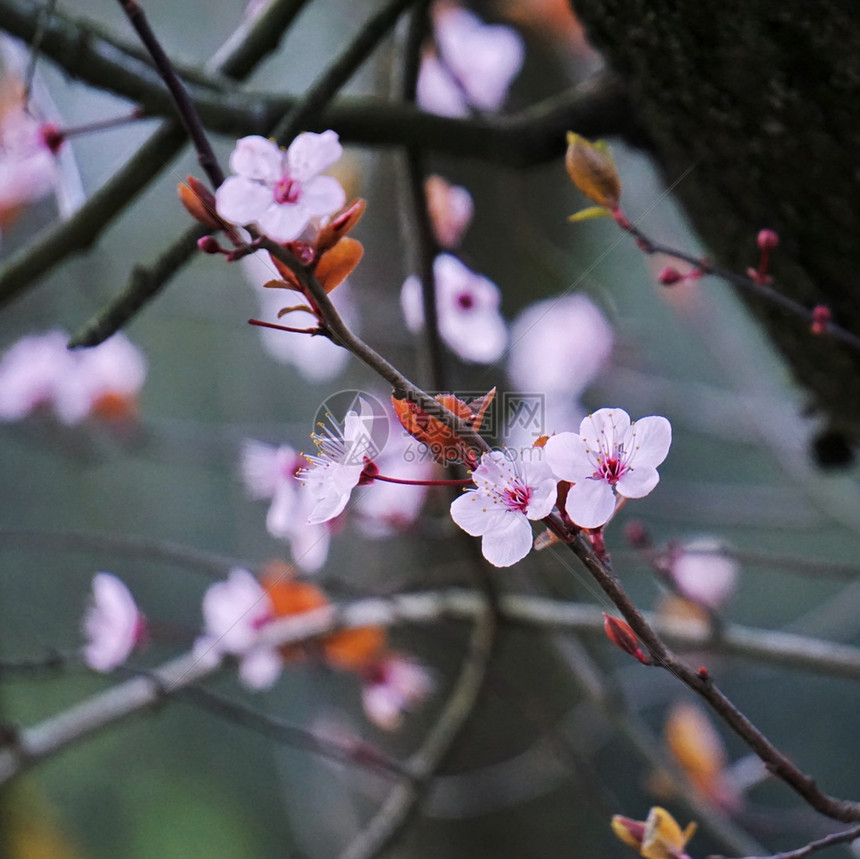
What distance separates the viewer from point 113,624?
87cm

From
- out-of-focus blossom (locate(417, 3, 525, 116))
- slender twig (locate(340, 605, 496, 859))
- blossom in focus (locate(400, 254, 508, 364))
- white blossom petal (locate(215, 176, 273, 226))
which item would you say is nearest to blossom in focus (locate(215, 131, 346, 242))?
white blossom petal (locate(215, 176, 273, 226))

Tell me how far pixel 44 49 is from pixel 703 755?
106 cm

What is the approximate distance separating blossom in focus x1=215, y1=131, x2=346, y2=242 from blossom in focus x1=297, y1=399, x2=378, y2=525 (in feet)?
0.30

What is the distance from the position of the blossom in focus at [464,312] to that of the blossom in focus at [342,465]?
39cm

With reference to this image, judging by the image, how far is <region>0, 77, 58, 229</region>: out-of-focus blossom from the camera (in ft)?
2.11

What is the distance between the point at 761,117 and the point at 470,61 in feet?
2.10

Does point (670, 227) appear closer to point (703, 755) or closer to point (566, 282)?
point (566, 282)

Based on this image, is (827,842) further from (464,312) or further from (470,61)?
(470,61)

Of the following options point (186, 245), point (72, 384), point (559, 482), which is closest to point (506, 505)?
point (559, 482)

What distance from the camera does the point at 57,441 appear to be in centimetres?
119

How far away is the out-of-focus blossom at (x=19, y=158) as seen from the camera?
64 cm

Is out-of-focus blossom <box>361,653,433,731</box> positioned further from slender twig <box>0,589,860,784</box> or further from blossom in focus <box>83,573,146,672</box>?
blossom in focus <box>83,573,146,672</box>

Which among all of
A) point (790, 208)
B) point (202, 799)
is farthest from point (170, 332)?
point (790, 208)

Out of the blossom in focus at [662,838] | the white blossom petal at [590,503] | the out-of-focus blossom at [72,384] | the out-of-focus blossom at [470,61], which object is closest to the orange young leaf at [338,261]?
the white blossom petal at [590,503]
